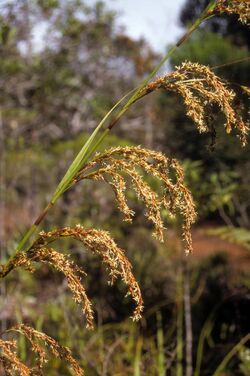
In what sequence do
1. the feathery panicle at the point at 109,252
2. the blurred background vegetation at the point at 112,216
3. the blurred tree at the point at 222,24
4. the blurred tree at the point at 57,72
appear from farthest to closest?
the blurred tree at the point at 222,24, the blurred tree at the point at 57,72, the blurred background vegetation at the point at 112,216, the feathery panicle at the point at 109,252

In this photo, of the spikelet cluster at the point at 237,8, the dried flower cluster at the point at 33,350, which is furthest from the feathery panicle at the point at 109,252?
the spikelet cluster at the point at 237,8

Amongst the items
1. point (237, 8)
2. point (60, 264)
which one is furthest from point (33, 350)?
point (237, 8)

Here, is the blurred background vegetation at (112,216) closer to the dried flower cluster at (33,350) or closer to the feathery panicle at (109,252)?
the feathery panicle at (109,252)

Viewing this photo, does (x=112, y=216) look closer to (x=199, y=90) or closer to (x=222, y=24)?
(x=199, y=90)

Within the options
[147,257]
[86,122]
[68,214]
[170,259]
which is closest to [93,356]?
[147,257]

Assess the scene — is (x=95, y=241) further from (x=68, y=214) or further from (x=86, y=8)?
(x=68, y=214)

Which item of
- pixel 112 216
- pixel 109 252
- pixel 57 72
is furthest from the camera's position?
pixel 112 216

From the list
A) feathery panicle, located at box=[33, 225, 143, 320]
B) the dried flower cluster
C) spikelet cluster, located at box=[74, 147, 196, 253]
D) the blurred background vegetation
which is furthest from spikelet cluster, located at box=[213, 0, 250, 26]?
the dried flower cluster
